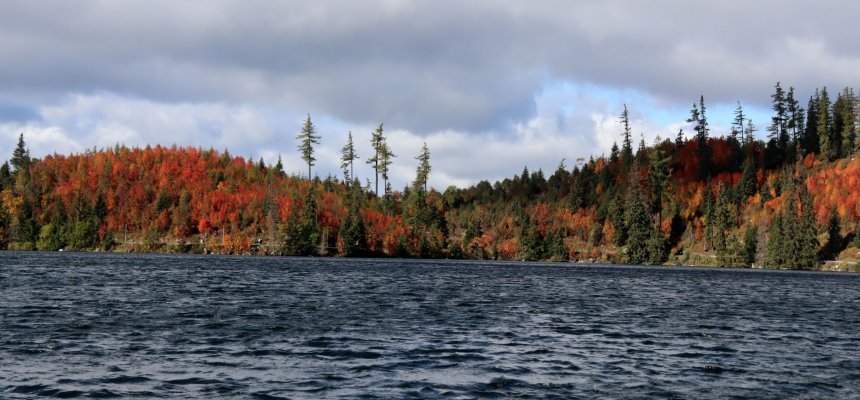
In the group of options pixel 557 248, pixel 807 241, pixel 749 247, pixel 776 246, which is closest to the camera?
pixel 807 241

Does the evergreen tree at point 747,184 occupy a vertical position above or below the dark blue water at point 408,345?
above

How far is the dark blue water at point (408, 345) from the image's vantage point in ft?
82.0

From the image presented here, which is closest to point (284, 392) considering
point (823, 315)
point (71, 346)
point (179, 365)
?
point (179, 365)

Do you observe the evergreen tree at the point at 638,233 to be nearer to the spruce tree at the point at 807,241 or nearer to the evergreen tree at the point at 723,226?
the evergreen tree at the point at 723,226

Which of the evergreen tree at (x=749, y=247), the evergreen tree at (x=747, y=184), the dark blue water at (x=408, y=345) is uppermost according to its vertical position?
the evergreen tree at (x=747, y=184)

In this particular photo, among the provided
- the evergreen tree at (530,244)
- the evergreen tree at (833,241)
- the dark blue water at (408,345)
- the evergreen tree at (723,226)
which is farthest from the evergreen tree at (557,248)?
the dark blue water at (408,345)

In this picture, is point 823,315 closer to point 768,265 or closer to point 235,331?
point 235,331

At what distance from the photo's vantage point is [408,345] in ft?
111

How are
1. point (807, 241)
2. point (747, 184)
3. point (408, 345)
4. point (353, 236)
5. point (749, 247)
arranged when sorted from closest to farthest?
point (408, 345) → point (807, 241) → point (749, 247) → point (353, 236) → point (747, 184)

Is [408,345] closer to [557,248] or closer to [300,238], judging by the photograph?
[557,248]

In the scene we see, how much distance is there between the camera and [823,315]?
53.5 m

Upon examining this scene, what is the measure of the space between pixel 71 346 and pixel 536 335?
847 inches

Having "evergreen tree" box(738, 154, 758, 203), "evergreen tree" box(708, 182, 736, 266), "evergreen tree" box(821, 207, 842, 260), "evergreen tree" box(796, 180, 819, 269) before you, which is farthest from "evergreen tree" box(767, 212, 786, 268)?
"evergreen tree" box(738, 154, 758, 203)

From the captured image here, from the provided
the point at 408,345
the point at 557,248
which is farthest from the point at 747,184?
the point at 408,345
